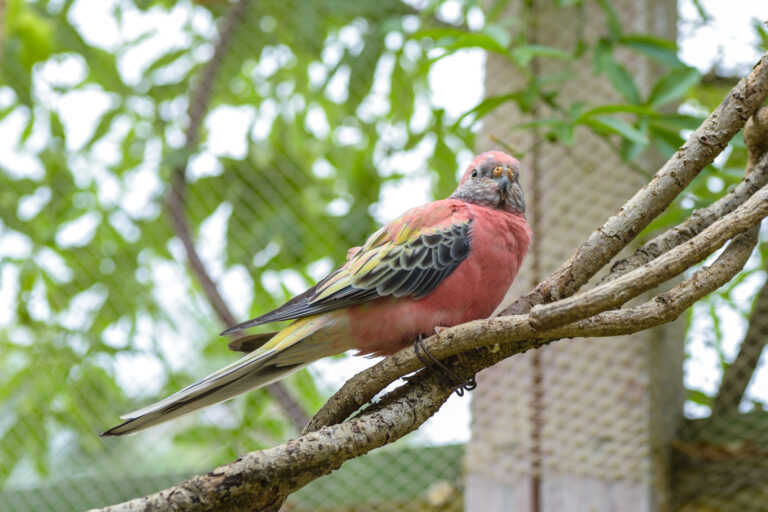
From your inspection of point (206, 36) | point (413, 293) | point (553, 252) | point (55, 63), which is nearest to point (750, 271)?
point (553, 252)

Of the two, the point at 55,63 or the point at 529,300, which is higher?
the point at 55,63

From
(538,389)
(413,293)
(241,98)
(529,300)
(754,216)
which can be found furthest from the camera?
(241,98)

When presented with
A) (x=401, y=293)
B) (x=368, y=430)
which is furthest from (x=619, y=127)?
(x=368, y=430)

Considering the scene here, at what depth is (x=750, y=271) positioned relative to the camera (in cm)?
342

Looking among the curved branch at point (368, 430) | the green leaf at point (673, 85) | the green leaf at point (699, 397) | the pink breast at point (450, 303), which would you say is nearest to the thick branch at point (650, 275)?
the curved branch at point (368, 430)

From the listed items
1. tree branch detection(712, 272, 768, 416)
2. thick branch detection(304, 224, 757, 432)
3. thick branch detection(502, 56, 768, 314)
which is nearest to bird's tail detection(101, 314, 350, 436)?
thick branch detection(304, 224, 757, 432)

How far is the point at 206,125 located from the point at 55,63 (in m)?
1.13

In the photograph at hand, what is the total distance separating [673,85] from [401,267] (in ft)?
4.52

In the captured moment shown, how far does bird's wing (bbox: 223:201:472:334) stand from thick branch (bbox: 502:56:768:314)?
1.85 feet

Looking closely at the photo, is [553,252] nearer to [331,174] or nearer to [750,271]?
[750,271]

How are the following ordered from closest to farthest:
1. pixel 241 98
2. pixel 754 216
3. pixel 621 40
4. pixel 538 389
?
pixel 754 216 < pixel 621 40 < pixel 538 389 < pixel 241 98

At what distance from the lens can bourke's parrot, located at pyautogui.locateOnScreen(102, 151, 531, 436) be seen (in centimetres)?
233

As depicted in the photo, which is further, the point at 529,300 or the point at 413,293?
the point at 413,293

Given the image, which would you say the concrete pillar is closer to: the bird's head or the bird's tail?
the bird's head
